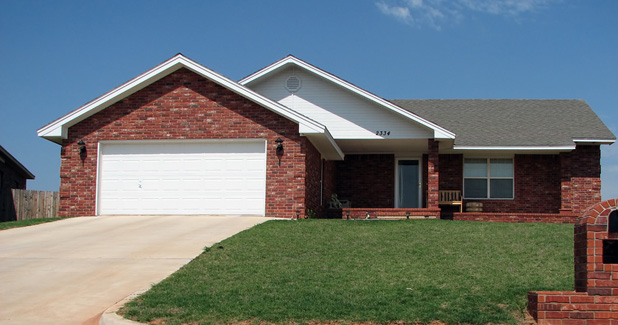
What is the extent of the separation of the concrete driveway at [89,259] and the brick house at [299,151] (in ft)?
3.51

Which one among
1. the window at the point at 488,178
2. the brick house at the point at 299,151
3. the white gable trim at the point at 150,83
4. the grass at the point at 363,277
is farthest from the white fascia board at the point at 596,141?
the white gable trim at the point at 150,83

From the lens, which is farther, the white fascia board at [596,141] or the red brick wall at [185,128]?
the white fascia board at [596,141]

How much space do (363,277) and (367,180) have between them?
14841 millimetres

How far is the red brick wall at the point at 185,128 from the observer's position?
18.6 metres

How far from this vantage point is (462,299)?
9266 millimetres

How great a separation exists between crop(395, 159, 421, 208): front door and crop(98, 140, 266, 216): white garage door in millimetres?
8130

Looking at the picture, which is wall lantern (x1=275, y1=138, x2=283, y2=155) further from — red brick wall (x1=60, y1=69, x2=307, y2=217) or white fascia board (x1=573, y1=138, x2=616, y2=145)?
white fascia board (x1=573, y1=138, x2=616, y2=145)

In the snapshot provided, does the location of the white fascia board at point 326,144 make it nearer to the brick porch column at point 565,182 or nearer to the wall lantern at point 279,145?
the wall lantern at point 279,145

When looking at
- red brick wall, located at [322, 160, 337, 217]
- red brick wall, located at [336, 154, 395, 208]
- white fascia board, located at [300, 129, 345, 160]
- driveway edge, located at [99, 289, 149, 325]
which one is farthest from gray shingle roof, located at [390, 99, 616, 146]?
driveway edge, located at [99, 289, 149, 325]

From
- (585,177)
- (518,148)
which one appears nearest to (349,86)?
(518,148)

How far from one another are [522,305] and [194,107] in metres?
12.2

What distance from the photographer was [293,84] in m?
22.7

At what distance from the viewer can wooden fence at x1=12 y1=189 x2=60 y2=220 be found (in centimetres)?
2348

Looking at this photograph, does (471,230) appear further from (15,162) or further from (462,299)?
(15,162)
